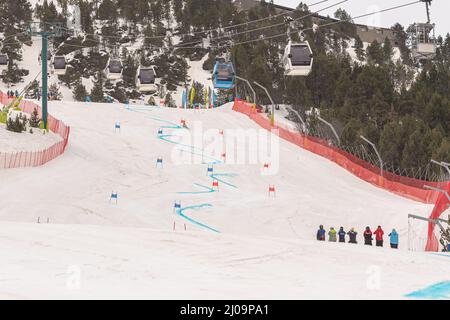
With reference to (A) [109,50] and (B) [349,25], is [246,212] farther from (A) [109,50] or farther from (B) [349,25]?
(B) [349,25]

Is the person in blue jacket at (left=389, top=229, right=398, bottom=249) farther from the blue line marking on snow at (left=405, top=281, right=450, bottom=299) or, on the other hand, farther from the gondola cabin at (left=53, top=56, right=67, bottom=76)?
the gondola cabin at (left=53, top=56, right=67, bottom=76)

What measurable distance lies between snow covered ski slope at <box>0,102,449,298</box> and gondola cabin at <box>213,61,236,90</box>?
2.57 meters

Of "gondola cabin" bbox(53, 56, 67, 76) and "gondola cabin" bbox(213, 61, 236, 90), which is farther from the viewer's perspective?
"gondola cabin" bbox(213, 61, 236, 90)

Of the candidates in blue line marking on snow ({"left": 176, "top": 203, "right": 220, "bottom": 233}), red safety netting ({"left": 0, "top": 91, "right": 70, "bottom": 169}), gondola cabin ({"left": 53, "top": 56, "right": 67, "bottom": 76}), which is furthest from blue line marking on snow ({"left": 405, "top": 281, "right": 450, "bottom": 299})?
gondola cabin ({"left": 53, "top": 56, "right": 67, "bottom": 76})

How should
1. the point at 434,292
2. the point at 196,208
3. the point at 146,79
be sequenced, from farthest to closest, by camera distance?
the point at 146,79 < the point at 196,208 < the point at 434,292

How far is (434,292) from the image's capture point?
33.1 feet

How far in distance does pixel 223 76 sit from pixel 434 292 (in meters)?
45.1

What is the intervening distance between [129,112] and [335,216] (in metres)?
27.1

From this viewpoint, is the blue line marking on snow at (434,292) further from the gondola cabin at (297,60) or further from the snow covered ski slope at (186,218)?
the gondola cabin at (297,60)

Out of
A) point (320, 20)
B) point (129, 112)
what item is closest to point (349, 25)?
point (320, 20)

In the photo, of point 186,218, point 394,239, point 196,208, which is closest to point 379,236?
point 394,239

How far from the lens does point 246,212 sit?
90.6ft

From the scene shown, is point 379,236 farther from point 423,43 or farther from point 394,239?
point 423,43

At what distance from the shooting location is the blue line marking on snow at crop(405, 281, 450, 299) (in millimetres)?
9609
